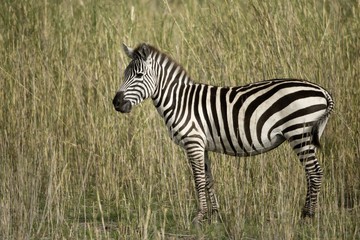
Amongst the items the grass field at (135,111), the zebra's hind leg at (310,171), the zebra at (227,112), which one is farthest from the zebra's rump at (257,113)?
the grass field at (135,111)

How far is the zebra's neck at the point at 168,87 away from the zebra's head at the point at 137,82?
→ 2.6 inches

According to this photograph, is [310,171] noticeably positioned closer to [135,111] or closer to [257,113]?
[257,113]

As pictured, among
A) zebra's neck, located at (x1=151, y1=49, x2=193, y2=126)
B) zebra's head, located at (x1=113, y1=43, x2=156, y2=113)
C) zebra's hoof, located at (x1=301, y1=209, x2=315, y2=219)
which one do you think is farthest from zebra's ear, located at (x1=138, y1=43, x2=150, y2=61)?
zebra's hoof, located at (x1=301, y1=209, x2=315, y2=219)

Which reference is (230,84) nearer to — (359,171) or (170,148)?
(170,148)

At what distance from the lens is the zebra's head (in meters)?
3.98

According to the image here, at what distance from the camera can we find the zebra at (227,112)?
4.00 metres

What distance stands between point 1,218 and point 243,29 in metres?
2.91

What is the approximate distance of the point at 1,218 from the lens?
4098 mm

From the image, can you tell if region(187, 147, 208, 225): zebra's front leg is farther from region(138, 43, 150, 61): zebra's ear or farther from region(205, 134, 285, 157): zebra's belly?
region(138, 43, 150, 61): zebra's ear

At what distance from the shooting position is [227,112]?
417 centimetres

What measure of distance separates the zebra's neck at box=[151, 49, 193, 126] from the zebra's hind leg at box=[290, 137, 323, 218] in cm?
91

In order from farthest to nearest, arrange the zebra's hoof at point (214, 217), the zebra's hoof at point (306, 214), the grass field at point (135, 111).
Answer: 1. the grass field at point (135, 111)
2. the zebra's hoof at point (214, 217)
3. the zebra's hoof at point (306, 214)

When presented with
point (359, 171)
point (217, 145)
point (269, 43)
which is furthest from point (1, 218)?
point (359, 171)

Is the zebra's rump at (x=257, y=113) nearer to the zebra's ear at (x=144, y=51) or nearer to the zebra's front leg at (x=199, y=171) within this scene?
the zebra's front leg at (x=199, y=171)
